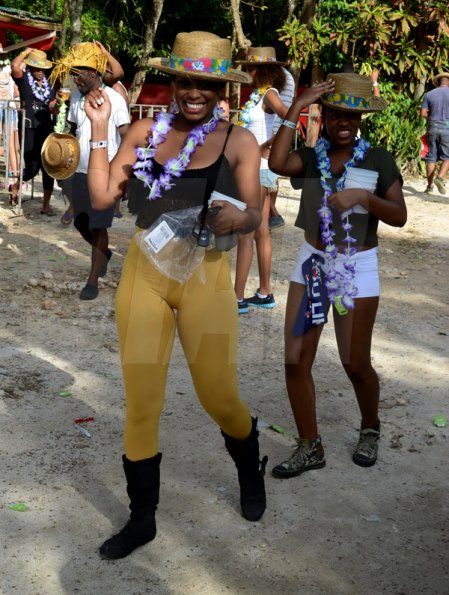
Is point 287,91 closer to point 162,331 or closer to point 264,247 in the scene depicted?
point 264,247

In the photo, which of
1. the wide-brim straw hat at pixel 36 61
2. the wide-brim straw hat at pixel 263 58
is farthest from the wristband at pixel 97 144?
the wide-brim straw hat at pixel 36 61

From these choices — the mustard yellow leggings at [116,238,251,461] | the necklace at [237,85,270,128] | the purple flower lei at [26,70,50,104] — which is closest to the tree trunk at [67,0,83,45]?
the purple flower lei at [26,70,50,104]

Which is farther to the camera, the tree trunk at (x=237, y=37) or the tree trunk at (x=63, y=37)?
the tree trunk at (x=63, y=37)

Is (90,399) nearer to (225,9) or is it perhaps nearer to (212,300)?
(212,300)

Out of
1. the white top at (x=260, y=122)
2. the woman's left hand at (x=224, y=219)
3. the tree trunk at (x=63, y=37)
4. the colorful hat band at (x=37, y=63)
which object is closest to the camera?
the woman's left hand at (x=224, y=219)

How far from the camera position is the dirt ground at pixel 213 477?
3.42 m

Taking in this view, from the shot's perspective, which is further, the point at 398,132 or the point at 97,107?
the point at 398,132

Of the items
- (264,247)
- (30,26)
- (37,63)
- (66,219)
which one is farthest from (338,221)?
(30,26)

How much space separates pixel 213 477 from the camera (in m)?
4.20

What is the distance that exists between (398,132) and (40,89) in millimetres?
6890

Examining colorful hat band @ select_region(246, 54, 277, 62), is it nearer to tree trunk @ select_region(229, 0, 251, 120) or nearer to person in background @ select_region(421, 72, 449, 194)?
person in background @ select_region(421, 72, 449, 194)

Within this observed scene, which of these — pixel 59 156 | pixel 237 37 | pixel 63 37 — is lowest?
pixel 63 37

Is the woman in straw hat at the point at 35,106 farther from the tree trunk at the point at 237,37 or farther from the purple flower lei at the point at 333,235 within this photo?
the purple flower lei at the point at 333,235

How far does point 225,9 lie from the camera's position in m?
19.4
